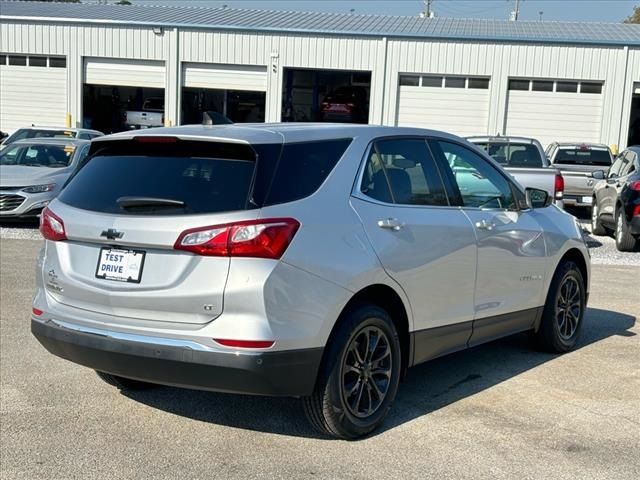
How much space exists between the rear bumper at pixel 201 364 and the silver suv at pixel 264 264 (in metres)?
0.01

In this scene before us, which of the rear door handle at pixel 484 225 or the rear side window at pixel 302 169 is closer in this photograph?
the rear side window at pixel 302 169

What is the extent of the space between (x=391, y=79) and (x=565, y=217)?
817 inches

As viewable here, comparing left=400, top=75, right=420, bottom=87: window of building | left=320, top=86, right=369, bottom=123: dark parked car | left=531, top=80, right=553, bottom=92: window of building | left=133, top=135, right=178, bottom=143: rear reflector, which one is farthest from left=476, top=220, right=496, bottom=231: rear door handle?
left=320, top=86, right=369, bottom=123: dark parked car

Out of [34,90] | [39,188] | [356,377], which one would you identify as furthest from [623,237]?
[34,90]

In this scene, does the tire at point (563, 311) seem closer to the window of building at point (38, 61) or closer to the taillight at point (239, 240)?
the taillight at point (239, 240)

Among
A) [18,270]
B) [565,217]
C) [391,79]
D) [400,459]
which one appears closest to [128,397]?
[400,459]

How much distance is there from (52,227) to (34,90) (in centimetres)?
2710

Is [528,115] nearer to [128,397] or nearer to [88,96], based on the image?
[88,96]

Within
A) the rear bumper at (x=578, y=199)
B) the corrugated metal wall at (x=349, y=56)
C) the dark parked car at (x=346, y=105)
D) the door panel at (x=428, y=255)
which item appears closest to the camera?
A: the door panel at (x=428, y=255)

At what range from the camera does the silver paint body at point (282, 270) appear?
380cm

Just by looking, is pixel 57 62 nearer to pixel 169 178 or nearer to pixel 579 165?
pixel 579 165

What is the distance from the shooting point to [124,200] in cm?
411

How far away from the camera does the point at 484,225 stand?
17.4 feet

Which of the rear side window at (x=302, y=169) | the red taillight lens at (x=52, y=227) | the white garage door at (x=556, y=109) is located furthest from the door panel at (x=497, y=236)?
the white garage door at (x=556, y=109)
